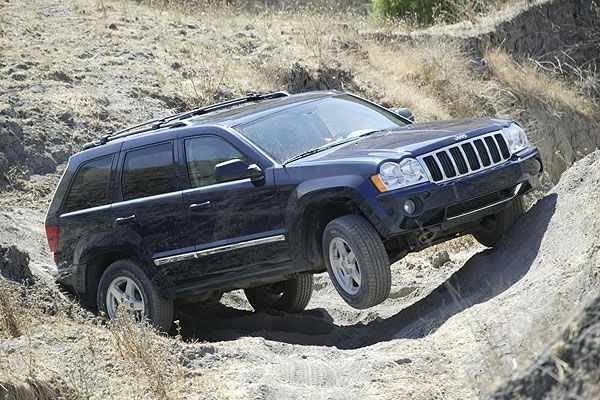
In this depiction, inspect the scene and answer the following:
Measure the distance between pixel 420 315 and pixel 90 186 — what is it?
3365 mm

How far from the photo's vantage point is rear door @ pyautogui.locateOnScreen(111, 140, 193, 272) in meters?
9.98

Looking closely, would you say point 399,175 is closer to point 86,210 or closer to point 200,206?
point 200,206

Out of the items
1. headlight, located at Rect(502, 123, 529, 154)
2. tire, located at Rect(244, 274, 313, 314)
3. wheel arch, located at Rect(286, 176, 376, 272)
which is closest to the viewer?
wheel arch, located at Rect(286, 176, 376, 272)

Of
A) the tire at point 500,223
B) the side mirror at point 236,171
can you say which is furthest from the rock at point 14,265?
the tire at point 500,223

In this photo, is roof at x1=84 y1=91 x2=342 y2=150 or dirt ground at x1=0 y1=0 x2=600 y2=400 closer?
dirt ground at x1=0 y1=0 x2=600 y2=400

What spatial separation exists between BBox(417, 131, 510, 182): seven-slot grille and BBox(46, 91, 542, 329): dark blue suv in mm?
11

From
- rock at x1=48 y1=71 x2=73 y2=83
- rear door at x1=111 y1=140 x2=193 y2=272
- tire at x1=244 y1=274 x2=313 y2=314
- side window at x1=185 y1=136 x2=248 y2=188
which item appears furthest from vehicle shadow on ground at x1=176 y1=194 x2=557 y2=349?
rock at x1=48 y1=71 x2=73 y2=83

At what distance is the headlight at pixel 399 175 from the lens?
8703 millimetres

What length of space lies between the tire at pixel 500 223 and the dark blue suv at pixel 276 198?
11 millimetres

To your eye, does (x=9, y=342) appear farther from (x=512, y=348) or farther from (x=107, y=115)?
(x=107, y=115)

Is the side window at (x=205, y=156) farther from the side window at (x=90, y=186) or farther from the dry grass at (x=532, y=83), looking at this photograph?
the dry grass at (x=532, y=83)

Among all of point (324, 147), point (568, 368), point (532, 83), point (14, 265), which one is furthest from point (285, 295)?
point (532, 83)

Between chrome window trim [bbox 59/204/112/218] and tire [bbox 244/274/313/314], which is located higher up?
chrome window trim [bbox 59/204/112/218]

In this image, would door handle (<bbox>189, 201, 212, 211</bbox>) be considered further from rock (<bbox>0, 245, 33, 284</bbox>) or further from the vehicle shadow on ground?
rock (<bbox>0, 245, 33, 284</bbox>)
